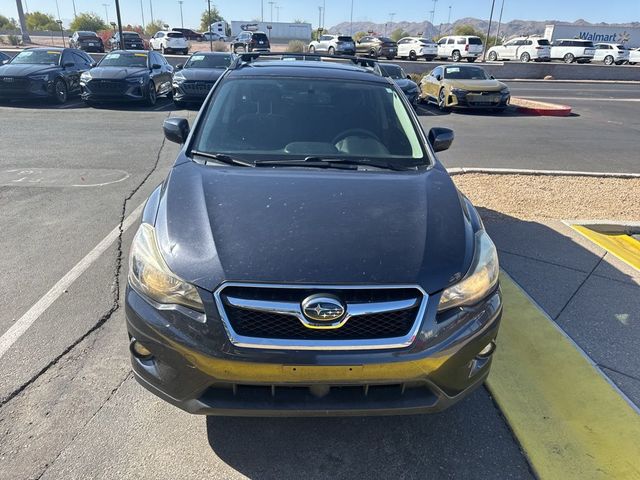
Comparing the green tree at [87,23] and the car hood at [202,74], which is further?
the green tree at [87,23]

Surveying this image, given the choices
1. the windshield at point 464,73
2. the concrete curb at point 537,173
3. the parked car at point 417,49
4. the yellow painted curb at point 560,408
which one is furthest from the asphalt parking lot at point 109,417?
the parked car at point 417,49

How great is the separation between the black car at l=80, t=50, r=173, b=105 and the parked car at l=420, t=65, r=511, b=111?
30.2 ft

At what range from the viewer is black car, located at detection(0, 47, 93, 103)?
13.9 metres

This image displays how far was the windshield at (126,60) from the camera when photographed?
49.0 feet

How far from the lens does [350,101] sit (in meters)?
3.84

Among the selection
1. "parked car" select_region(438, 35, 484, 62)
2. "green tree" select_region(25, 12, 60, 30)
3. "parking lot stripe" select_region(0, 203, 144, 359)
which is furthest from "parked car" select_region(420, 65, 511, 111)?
"green tree" select_region(25, 12, 60, 30)

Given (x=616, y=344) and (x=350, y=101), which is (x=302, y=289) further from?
(x=616, y=344)

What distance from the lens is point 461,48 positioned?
3875 centimetres

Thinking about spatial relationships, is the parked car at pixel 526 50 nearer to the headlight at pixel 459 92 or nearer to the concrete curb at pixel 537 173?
the headlight at pixel 459 92

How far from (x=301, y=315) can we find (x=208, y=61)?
14697 mm

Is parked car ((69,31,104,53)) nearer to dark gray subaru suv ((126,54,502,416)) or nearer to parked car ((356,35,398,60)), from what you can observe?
parked car ((356,35,398,60))

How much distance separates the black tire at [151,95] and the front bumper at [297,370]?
45.0 feet

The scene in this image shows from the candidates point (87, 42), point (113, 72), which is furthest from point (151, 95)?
point (87, 42)

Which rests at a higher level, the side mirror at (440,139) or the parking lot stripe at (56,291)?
the side mirror at (440,139)
